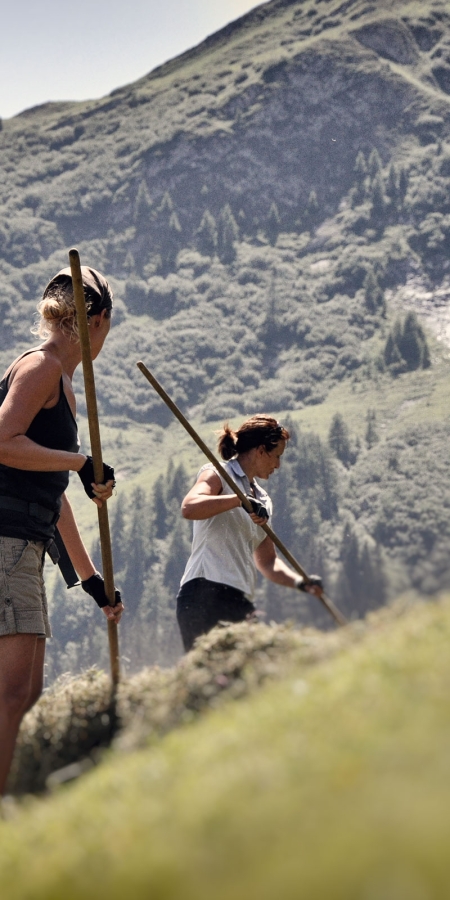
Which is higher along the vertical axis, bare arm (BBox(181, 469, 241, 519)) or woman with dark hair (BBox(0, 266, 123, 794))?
woman with dark hair (BBox(0, 266, 123, 794))

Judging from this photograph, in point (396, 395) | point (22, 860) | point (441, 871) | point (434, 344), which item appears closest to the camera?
point (441, 871)

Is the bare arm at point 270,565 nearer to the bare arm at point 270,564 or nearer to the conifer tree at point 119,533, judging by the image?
the bare arm at point 270,564

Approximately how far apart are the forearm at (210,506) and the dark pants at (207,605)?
0.39 metres

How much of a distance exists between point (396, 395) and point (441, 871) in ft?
577

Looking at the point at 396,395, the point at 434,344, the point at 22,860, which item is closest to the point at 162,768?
the point at 22,860

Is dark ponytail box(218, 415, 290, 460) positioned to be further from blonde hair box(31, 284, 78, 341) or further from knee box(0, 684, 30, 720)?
knee box(0, 684, 30, 720)

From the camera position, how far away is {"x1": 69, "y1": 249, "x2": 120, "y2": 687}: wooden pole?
5.09 m

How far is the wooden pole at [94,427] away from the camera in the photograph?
509cm

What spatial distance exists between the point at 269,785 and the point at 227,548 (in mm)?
3873

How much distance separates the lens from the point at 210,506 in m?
6.15

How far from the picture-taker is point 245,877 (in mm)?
2109

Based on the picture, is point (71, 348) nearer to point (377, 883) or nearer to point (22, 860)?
point (22, 860)

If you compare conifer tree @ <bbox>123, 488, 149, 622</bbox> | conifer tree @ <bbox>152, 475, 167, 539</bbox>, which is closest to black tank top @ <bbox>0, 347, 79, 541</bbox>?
conifer tree @ <bbox>152, 475, 167, 539</bbox>

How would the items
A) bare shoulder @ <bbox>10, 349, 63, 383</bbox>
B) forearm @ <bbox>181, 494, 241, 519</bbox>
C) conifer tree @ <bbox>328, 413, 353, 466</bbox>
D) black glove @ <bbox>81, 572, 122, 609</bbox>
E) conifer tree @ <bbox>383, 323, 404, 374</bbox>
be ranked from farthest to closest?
1. conifer tree @ <bbox>383, 323, 404, 374</bbox>
2. conifer tree @ <bbox>328, 413, 353, 466</bbox>
3. forearm @ <bbox>181, 494, 241, 519</bbox>
4. black glove @ <bbox>81, 572, 122, 609</bbox>
5. bare shoulder @ <bbox>10, 349, 63, 383</bbox>
